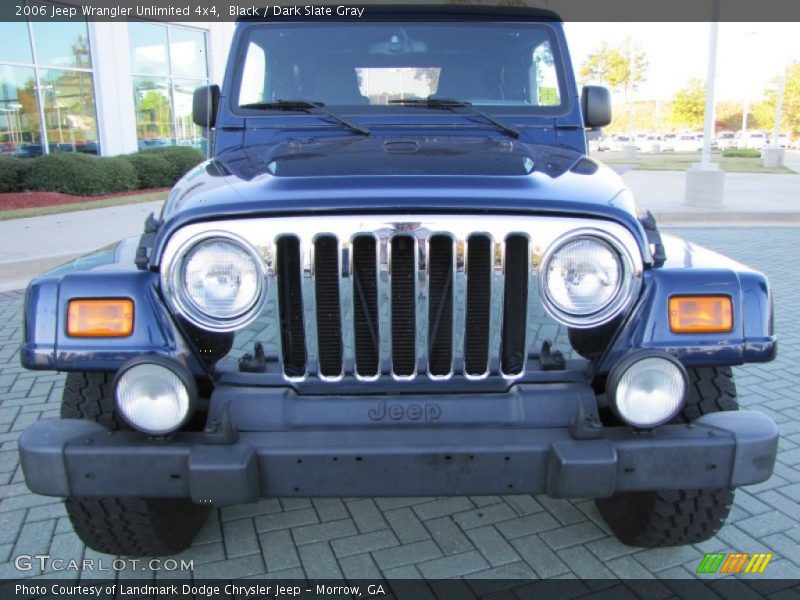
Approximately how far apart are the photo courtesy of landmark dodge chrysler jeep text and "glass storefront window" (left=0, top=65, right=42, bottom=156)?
15017 mm

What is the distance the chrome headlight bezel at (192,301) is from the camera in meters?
1.90

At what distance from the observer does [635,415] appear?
74.8 inches

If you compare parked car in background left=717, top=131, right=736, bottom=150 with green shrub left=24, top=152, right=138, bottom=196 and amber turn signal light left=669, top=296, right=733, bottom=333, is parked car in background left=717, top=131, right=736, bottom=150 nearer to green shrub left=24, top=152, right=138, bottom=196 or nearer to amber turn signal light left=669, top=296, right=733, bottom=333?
green shrub left=24, top=152, right=138, bottom=196

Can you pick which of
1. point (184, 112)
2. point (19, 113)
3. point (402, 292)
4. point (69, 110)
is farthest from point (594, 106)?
point (184, 112)

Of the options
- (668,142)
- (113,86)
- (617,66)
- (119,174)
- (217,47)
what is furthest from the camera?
(668,142)

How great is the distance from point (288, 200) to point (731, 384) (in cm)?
157

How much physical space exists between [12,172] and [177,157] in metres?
4.02

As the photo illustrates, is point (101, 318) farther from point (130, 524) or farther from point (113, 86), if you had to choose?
point (113, 86)

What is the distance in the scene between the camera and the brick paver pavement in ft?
8.07

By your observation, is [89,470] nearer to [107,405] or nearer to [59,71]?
[107,405]

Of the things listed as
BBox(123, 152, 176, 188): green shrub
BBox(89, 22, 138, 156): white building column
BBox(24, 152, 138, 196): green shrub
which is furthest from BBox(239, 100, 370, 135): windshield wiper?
BBox(89, 22, 138, 156): white building column

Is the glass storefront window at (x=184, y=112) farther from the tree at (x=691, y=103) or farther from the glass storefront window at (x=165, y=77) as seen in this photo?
the tree at (x=691, y=103)

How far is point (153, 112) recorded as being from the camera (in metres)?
18.5

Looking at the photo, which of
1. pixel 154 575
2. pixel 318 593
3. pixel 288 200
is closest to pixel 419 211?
pixel 288 200
